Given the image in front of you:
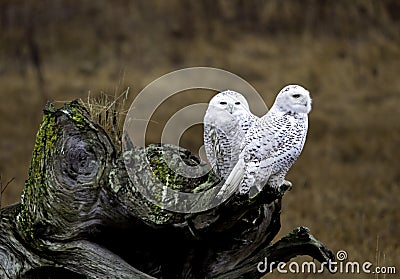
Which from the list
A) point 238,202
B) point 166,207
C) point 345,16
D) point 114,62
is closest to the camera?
point 238,202

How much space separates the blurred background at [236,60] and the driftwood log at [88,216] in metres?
7.61

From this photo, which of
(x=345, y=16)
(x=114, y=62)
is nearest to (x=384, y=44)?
(x=345, y=16)

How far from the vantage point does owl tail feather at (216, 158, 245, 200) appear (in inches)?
168

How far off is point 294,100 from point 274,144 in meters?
0.28

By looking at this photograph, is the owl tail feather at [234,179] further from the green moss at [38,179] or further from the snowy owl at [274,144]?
the green moss at [38,179]

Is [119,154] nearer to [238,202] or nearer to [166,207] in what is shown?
[166,207]

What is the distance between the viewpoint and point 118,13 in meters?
20.7

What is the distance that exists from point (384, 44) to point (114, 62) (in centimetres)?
698

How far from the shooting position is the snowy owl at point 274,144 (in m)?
4.27

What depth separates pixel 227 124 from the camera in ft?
14.6

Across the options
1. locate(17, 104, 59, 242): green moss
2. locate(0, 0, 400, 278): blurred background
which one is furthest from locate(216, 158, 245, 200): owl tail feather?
locate(0, 0, 400, 278): blurred background

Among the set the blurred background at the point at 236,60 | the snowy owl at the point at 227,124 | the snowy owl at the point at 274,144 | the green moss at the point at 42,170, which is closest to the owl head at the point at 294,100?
the snowy owl at the point at 274,144

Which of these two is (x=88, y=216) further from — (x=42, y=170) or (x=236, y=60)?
(x=236, y=60)

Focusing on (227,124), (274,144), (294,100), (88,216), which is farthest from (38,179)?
(294,100)
